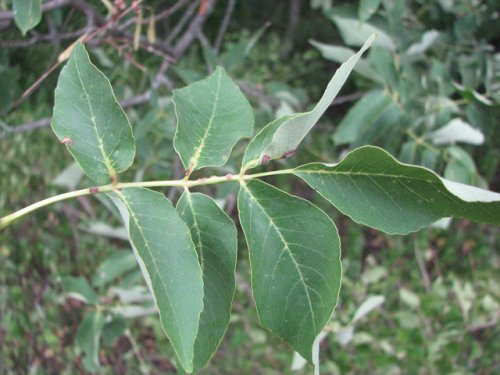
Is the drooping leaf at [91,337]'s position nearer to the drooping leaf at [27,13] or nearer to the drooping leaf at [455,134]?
the drooping leaf at [27,13]

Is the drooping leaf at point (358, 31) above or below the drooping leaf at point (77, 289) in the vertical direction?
above

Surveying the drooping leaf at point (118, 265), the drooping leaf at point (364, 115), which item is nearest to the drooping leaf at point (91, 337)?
the drooping leaf at point (118, 265)

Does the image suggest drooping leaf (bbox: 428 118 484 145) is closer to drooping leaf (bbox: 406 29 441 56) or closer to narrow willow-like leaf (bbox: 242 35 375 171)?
drooping leaf (bbox: 406 29 441 56)

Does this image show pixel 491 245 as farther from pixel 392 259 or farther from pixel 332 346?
pixel 332 346

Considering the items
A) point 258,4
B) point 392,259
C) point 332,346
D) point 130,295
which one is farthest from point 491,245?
point 130,295

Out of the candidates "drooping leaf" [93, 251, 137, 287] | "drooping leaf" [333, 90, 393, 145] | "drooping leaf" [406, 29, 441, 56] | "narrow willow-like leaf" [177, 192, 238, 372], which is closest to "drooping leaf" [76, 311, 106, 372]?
"drooping leaf" [93, 251, 137, 287]

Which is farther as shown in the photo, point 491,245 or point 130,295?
point 491,245
